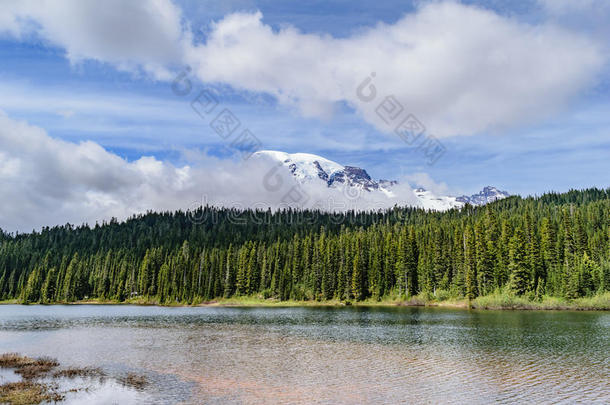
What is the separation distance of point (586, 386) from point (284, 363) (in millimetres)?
23472

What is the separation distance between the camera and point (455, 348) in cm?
4616

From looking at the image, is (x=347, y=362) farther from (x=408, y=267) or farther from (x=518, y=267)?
(x=408, y=267)

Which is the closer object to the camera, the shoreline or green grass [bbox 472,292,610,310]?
green grass [bbox 472,292,610,310]

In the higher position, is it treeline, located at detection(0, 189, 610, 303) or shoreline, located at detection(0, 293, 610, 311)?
treeline, located at detection(0, 189, 610, 303)

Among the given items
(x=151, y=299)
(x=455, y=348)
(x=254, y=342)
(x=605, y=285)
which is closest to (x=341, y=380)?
(x=455, y=348)

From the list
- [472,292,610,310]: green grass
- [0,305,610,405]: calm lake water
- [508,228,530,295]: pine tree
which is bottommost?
[0,305,610,405]: calm lake water

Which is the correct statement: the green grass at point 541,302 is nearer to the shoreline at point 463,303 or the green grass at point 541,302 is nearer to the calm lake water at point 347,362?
the shoreline at point 463,303

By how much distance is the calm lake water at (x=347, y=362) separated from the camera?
2780 cm

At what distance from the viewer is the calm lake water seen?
2780cm

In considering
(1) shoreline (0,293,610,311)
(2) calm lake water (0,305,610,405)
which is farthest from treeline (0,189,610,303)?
(2) calm lake water (0,305,610,405)

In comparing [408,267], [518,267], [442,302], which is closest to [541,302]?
[518,267]

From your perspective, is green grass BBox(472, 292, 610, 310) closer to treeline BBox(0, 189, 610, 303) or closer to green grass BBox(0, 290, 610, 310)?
green grass BBox(0, 290, 610, 310)

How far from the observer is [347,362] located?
39438 mm

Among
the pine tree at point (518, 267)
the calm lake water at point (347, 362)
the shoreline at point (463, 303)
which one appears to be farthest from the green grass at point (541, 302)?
the calm lake water at point (347, 362)
